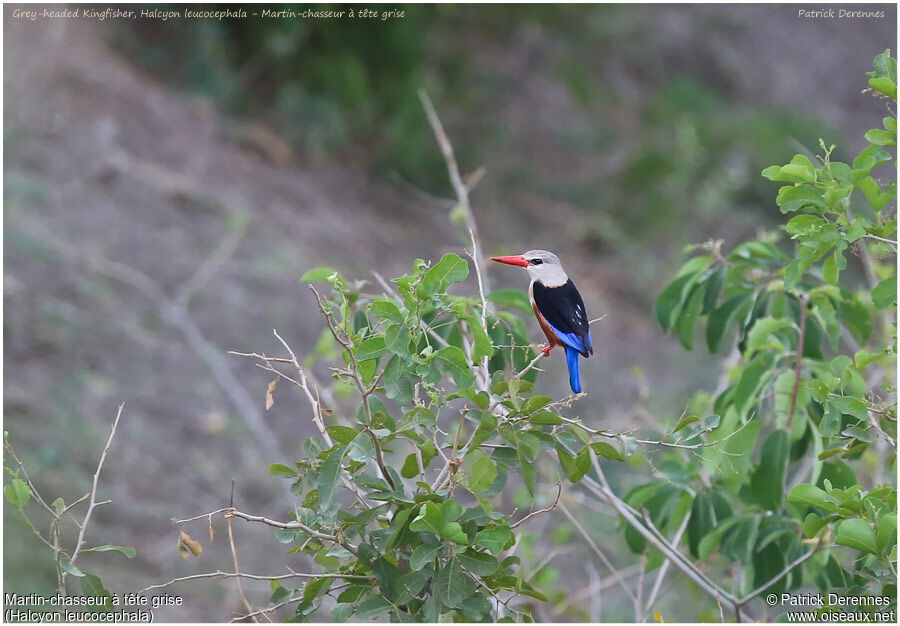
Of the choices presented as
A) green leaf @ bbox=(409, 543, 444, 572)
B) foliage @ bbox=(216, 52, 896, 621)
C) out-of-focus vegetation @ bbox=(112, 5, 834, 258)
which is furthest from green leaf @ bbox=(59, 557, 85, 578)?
out-of-focus vegetation @ bbox=(112, 5, 834, 258)

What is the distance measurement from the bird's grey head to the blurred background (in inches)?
55.7

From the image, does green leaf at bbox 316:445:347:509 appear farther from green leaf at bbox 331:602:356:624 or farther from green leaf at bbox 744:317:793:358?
green leaf at bbox 744:317:793:358

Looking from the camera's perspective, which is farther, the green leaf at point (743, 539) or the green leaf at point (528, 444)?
the green leaf at point (743, 539)

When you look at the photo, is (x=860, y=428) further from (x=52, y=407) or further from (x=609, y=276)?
(x=609, y=276)

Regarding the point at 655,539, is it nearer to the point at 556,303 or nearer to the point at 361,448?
the point at 556,303

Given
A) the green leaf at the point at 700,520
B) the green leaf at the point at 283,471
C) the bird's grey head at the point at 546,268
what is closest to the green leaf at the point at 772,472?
the green leaf at the point at 700,520

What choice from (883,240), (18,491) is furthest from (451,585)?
(883,240)

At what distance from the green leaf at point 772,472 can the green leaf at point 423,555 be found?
0.87 metres

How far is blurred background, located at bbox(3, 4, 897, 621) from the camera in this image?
423 centimetres

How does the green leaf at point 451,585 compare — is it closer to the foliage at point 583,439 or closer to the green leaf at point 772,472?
the foliage at point 583,439

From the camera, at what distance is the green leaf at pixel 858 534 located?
1.55 m

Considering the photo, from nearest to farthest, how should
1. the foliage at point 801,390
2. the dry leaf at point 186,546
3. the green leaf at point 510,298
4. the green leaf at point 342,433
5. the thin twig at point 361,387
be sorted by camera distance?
the thin twig at point 361,387 → the green leaf at point 342,433 → the dry leaf at point 186,546 → the foliage at point 801,390 → the green leaf at point 510,298

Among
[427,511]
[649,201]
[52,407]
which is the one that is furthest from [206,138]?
[427,511]

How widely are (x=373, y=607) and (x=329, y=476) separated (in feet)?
0.86
